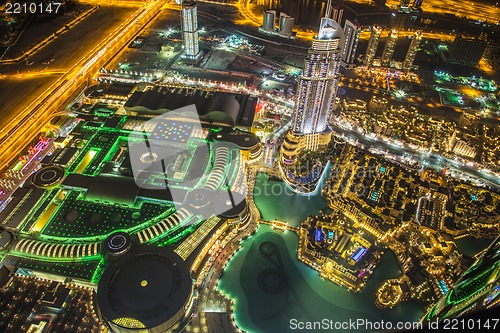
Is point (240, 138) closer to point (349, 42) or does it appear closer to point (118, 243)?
point (118, 243)

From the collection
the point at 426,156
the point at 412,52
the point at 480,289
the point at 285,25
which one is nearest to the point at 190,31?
the point at 285,25

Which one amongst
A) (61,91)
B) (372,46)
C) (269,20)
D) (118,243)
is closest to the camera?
(118,243)

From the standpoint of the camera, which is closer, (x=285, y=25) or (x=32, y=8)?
(x=285, y=25)

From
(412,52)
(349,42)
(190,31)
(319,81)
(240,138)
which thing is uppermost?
(319,81)

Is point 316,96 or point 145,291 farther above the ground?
point 316,96

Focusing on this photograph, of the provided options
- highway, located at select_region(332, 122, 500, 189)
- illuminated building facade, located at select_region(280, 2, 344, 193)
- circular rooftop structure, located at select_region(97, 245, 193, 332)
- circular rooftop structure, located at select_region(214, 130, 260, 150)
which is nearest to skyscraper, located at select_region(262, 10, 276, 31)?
highway, located at select_region(332, 122, 500, 189)

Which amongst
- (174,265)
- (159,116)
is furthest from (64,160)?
(174,265)
